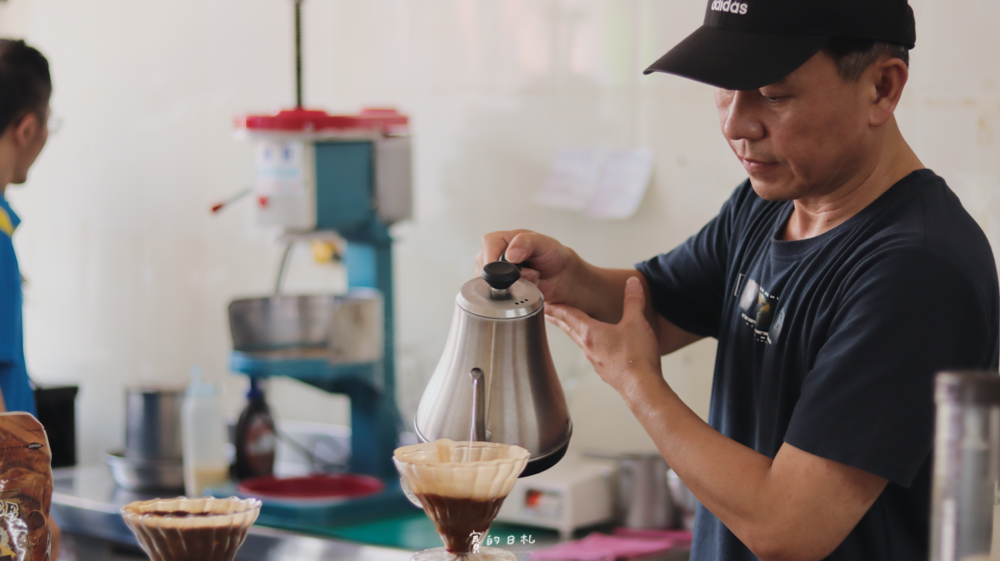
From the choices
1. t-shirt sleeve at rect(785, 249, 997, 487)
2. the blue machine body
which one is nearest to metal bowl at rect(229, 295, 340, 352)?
the blue machine body

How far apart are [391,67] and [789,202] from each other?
1571 mm

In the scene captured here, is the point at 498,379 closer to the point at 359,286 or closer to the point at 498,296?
the point at 498,296

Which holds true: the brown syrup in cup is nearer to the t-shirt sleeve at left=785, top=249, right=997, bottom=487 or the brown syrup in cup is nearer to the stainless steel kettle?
the stainless steel kettle

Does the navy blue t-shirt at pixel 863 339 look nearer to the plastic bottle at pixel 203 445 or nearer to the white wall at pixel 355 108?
the white wall at pixel 355 108

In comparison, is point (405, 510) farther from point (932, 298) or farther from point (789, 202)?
point (932, 298)

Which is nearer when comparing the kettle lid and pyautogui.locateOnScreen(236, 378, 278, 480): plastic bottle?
the kettle lid

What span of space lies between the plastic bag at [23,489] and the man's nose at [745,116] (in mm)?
818

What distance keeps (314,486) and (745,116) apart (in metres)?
1.52

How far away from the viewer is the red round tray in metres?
2.31

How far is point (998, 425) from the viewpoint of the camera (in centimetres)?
67

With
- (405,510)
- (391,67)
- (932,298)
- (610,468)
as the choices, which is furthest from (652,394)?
(391,67)

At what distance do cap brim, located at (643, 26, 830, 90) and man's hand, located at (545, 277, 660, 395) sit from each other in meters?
0.26

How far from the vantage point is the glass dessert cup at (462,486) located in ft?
3.12

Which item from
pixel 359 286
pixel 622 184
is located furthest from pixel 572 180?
pixel 359 286
